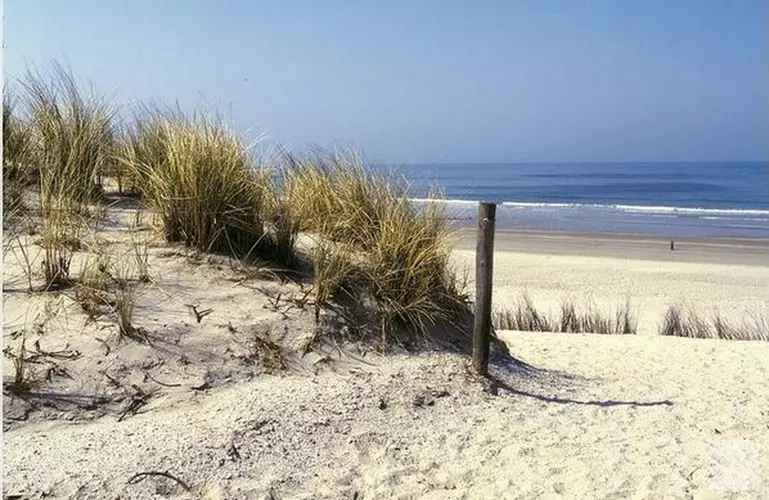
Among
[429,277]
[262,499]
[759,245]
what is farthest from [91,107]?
[759,245]

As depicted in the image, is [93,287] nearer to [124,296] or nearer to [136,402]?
[124,296]

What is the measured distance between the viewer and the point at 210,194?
5.51 meters

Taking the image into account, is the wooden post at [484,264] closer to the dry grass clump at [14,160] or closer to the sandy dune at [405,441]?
the sandy dune at [405,441]

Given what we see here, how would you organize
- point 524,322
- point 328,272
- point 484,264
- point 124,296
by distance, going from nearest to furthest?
1. point 124,296
2. point 484,264
3. point 328,272
4. point 524,322

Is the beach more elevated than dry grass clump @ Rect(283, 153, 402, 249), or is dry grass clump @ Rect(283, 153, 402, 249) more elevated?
dry grass clump @ Rect(283, 153, 402, 249)

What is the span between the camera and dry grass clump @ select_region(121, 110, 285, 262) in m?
5.53

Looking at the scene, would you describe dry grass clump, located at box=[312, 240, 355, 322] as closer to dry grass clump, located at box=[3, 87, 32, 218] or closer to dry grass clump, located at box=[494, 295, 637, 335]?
dry grass clump, located at box=[3, 87, 32, 218]

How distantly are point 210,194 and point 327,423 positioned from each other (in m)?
2.21

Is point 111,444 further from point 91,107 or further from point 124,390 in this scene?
point 91,107

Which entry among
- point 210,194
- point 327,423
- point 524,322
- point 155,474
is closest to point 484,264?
point 327,423

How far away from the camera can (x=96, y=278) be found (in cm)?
470

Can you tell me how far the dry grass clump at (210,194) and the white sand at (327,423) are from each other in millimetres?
337

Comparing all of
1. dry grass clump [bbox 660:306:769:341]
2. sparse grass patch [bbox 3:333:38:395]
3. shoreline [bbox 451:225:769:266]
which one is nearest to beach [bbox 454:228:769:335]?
shoreline [bbox 451:225:769:266]

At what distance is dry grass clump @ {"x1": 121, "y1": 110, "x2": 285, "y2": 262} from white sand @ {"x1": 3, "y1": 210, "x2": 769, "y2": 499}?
1.10 feet
